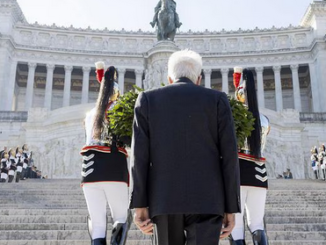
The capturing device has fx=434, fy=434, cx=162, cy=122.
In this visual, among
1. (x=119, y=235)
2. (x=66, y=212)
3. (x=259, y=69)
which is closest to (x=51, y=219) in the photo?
(x=66, y=212)

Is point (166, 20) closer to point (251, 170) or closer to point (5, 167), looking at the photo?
point (5, 167)

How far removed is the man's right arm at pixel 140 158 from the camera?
3676 millimetres

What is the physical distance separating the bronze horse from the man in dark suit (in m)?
23.7

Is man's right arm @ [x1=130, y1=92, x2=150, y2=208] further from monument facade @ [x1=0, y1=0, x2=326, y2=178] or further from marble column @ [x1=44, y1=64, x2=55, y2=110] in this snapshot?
marble column @ [x1=44, y1=64, x2=55, y2=110]

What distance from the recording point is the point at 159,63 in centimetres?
2578

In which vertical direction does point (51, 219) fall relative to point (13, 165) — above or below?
below

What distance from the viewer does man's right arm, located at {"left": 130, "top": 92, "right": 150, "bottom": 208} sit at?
3.68m

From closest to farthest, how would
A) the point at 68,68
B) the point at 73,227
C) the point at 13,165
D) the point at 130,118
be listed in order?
the point at 130,118 < the point at 73,227 < the point at 13,165 < the point at 68,68

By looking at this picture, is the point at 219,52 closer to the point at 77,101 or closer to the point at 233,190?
the point at 77,101

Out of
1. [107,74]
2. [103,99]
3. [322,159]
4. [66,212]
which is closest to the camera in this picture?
[103,99]

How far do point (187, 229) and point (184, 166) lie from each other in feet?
1.75

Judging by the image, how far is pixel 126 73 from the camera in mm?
62500

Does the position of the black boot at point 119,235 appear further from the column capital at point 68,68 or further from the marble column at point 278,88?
the column capital at point 68,68

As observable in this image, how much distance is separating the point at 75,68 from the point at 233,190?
2310 inches
